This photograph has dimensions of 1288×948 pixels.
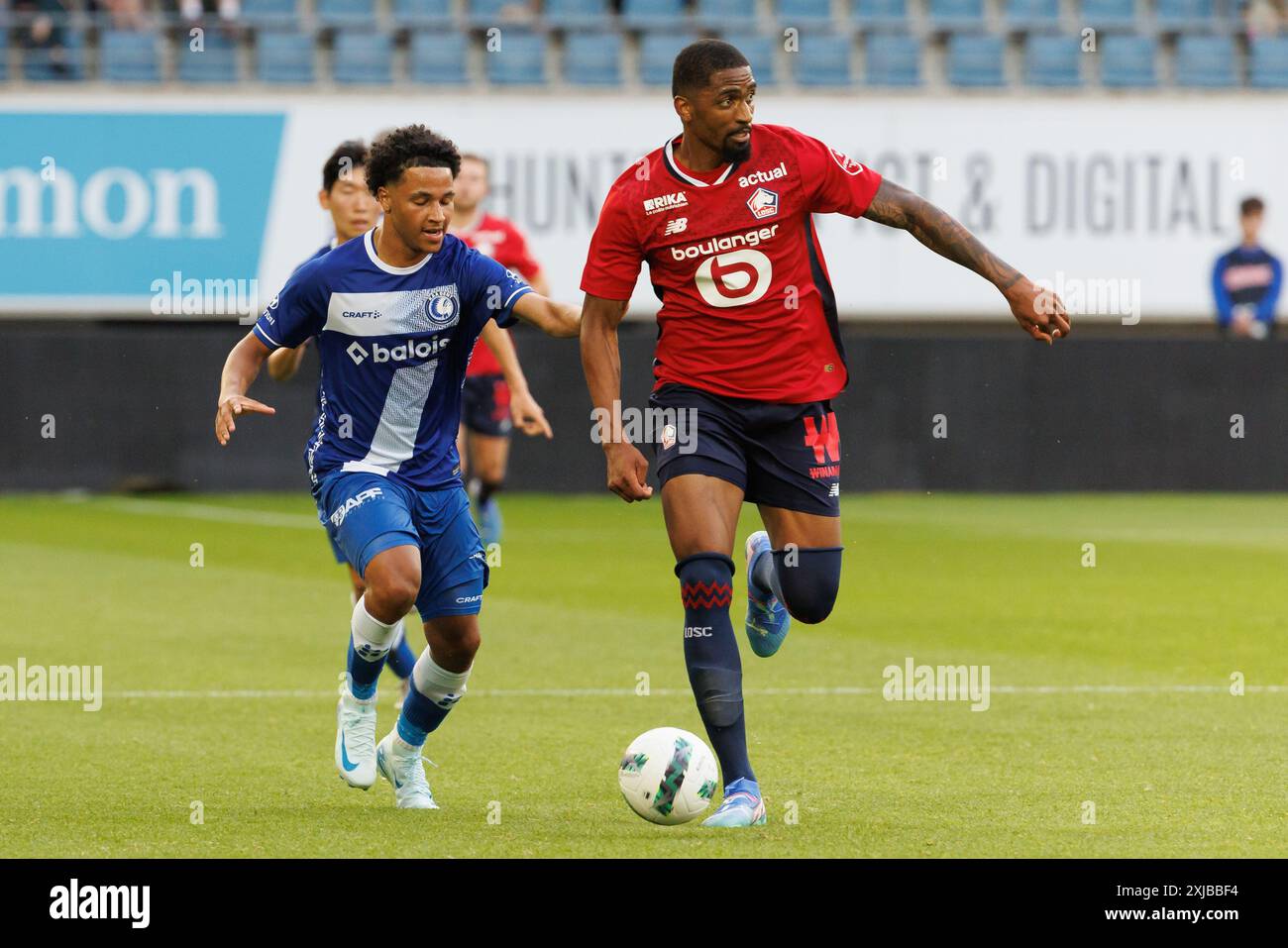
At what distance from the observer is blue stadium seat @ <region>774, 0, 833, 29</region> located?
76.6 ft

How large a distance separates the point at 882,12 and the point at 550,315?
59.3 ft

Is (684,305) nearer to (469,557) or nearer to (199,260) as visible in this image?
(469,557)

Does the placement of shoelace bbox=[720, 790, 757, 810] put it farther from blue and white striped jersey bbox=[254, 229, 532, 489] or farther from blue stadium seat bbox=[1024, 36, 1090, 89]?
blue stadium seat bbox=[1024, 36, 1090, 89]

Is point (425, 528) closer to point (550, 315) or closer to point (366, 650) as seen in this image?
point (366, 650)

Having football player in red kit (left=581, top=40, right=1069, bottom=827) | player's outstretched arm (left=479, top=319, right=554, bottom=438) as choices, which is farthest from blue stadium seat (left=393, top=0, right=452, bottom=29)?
football player in red kit (left=581, top=40, right=1069, bottom=827)

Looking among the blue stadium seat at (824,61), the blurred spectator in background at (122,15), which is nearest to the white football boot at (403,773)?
the blue stadium seat at (824,61)

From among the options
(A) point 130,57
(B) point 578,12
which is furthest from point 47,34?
(B) point 578,12

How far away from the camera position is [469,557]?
653cm

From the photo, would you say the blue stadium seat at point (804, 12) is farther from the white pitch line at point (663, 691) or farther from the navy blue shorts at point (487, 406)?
the white pitch line at point (663, 691)

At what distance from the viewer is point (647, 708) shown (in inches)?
335

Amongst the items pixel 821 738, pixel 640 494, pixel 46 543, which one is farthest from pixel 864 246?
pixel 640 494

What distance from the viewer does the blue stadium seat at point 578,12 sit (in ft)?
74.7

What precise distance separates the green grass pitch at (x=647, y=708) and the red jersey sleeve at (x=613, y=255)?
1547 millimetres

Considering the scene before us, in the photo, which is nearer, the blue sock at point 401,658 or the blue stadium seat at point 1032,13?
the blue sock at point 401,658
